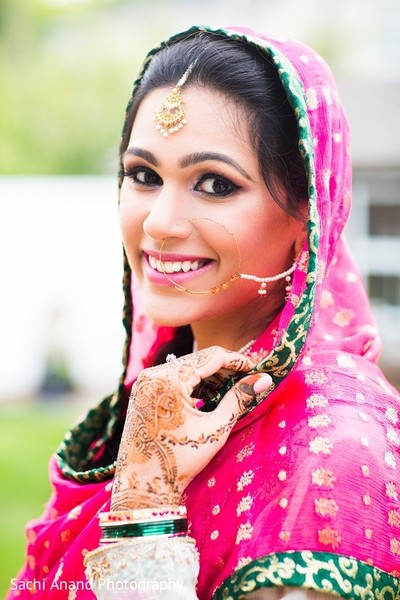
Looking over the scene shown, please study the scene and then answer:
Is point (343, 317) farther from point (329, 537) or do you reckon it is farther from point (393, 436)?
point (329, 537)

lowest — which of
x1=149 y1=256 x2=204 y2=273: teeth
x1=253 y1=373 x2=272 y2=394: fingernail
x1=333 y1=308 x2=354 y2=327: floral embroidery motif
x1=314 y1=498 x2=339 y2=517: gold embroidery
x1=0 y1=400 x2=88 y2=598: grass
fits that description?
x1=0 y1=400 x2=88 y2=598: grass

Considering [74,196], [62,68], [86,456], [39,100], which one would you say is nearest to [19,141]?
[39,100]

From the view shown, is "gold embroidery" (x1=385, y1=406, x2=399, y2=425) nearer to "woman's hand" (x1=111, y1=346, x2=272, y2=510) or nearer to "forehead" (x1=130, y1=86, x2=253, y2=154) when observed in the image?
"woman's hand" (x1=111, y1=346, x2=272, y2=510)

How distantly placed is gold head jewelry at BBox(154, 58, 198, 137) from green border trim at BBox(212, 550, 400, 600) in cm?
88

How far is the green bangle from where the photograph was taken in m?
1.48

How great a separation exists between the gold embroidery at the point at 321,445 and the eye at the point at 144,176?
662mm

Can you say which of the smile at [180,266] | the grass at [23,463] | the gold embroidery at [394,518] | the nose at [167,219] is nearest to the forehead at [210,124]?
the nose at [167,219]

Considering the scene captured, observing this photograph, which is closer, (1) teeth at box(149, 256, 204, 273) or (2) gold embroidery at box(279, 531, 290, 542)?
(2) gold embroidery at box(279, 531, 290, 542)

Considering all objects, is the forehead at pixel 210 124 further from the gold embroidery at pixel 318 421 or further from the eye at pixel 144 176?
the gold embroidery at pixel 318 421

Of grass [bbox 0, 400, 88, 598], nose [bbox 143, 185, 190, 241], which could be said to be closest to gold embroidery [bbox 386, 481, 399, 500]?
nose [bbox 143, 185, 190, 241]

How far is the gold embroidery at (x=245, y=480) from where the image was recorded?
1.59 m

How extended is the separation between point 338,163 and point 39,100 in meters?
26.1

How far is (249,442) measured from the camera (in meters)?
1.65

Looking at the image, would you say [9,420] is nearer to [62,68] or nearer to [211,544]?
[211,544]
